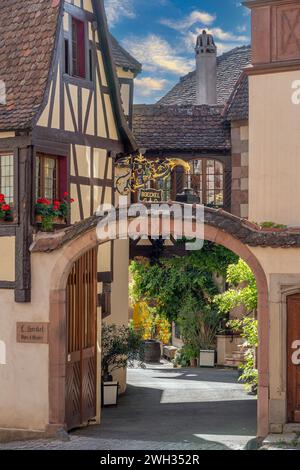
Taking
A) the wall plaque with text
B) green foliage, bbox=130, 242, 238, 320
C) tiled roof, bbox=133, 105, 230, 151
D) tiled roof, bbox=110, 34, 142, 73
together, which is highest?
tiled roof, bbox=110, 34, 142, 73

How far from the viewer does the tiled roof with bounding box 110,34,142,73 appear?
80.2 ft

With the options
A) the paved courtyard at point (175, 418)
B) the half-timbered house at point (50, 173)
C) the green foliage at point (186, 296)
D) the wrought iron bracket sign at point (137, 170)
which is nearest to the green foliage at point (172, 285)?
the green foliage at point (186, 296)

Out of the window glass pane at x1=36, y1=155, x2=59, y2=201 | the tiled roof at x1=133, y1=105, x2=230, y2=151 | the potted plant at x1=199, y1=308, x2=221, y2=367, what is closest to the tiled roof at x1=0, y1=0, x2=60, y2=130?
the window glass pane at x1=36, y1=155, x2=59, y2=201

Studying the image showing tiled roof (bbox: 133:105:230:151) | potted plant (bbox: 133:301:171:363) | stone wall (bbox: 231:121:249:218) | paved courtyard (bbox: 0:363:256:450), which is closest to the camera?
paved courtyard (bbox: 0:363:256:450)

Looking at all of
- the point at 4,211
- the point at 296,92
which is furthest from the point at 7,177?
the point at 296,92

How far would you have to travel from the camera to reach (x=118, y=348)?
2186cm

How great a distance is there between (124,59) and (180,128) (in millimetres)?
2725

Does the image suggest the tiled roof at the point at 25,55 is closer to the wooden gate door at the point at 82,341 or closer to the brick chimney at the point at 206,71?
the wooden gate door at the point at 82,341

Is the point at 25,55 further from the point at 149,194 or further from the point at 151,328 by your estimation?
the point at 151,328

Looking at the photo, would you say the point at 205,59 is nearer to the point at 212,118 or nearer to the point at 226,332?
the point at 212,118

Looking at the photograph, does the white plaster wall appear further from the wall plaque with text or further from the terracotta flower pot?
the terracotta flower pot

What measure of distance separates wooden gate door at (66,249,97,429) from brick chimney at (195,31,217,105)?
12.7m

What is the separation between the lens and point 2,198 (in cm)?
1727

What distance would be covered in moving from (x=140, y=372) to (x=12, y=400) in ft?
41.6
